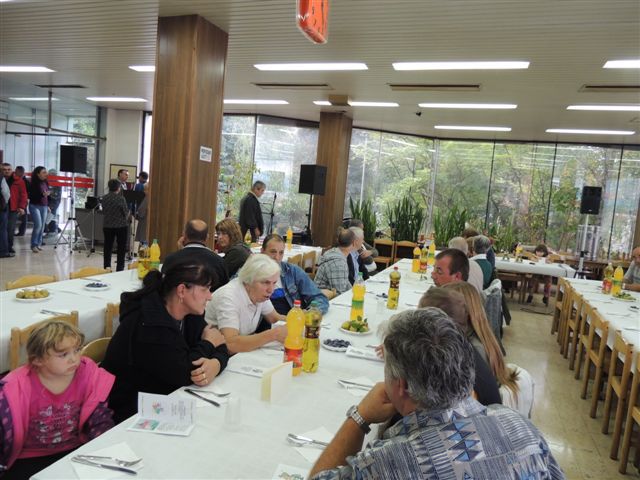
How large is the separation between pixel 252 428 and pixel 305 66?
5.81 meters

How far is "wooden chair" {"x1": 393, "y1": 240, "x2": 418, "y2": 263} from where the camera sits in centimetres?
991

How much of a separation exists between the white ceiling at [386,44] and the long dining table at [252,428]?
11.2 feet

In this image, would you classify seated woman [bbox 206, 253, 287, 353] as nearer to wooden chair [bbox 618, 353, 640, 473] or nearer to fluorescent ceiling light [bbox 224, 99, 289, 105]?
wooden chair [bbox 618, 353, 640, 473]

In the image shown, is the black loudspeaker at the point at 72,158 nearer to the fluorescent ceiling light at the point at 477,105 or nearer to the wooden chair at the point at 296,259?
the wooden chair at the point at 296,259

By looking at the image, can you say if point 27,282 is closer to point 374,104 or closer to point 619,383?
point 619,383

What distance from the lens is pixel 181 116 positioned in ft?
17.4

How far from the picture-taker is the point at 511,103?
7.78 m

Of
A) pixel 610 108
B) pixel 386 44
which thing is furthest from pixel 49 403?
pixel 610 108

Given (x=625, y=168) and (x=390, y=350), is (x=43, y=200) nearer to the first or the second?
(x=390, y=350)

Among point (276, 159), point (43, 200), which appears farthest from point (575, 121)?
point (43, 200)

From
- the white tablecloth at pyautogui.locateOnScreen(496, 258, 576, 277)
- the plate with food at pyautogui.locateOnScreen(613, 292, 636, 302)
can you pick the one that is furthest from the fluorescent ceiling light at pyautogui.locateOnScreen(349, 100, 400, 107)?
the plate with food at pyautogui.locateOnScreen(613, 292, 636, 302)

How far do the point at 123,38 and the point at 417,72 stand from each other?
3.84 meters

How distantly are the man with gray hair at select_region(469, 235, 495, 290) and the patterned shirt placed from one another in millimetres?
4155

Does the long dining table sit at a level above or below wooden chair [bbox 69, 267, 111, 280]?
above
